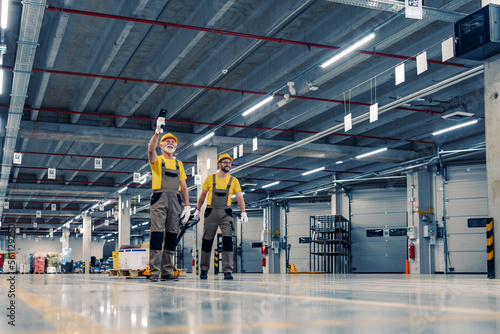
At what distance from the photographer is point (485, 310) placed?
106 inches

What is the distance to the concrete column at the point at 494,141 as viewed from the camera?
8.44 metres

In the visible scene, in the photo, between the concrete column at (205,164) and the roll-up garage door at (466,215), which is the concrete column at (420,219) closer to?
the roll-up garage door at (466,215)

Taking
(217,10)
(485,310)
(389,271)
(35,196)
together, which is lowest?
(389,271)

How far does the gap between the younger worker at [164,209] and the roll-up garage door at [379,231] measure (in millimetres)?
18966

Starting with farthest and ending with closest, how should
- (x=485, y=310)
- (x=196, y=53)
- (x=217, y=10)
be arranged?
(x=196, y=53)
(x=217, y=10)
(x=485, y=310)

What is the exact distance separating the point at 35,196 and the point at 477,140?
27.5 metres

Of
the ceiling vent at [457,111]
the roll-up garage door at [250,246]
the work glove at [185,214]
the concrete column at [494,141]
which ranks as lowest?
the roll-up garage door at [250,246]

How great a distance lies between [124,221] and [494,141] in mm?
25759

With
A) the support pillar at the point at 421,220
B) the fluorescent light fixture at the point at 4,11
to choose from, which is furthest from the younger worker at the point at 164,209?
the support pillar at the point at 421,220

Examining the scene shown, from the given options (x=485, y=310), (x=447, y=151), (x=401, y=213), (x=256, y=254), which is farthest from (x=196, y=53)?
(x=256, y=254)

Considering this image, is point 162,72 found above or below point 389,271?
above

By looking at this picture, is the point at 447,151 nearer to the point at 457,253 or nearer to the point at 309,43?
the point at 457,253

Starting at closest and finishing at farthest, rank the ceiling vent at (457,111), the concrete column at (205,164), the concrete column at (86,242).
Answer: the ceiling vent at (457,111) → the concrete column at (205,164) → the concrete column at (86,242)

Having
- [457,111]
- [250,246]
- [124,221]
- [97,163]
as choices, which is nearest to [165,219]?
[457,111]
